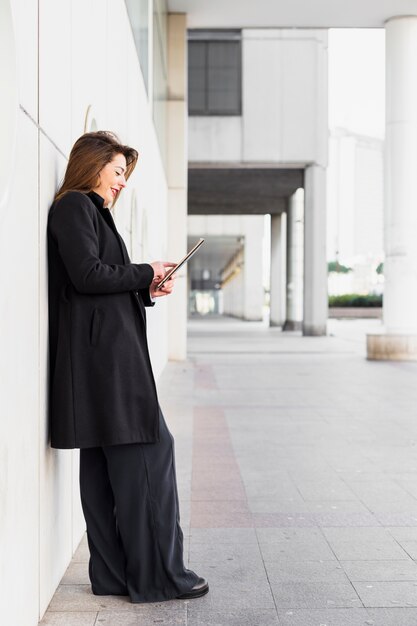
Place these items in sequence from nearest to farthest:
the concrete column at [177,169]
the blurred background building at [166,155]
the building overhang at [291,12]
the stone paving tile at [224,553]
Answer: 1. the blurred background building at [166,155]
2. the stone paving tile at [224,553]
3. the building overhang at [291,12]
4. the concrete column at [177,169]

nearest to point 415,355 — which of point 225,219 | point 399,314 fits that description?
point 399,314

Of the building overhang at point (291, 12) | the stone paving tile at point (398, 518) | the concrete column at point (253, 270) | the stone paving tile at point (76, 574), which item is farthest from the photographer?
the concrete column at point (253, 270)

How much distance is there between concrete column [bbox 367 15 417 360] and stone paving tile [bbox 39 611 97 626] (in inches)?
582

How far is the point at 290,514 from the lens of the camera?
5.23 m

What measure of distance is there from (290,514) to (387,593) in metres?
1.43

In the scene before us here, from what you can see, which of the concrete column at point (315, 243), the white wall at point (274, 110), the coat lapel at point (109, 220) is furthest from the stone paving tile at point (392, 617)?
the concrete column at point (315, 243)

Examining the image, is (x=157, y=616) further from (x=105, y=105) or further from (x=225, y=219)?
(x=225, y=219)

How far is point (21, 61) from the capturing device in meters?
3.12

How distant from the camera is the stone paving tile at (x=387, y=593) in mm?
3697

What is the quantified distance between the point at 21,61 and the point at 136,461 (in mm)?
1667

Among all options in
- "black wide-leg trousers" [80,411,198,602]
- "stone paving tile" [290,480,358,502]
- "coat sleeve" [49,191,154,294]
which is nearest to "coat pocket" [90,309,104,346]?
"coat sleeve" [49,191,154,294]

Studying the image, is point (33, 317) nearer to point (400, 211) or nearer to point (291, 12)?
point (400, 211)

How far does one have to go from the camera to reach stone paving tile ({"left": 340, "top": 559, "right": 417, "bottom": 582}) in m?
4.03

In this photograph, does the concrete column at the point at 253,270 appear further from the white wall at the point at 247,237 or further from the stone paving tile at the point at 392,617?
the stone paving tile at the point at 392,617
